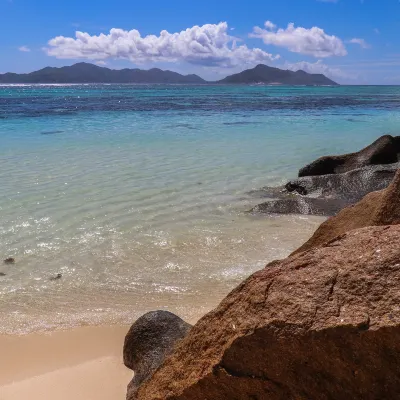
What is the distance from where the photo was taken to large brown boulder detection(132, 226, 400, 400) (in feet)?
7.07

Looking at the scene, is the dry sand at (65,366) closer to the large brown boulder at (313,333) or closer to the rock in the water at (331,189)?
the large brown boulder at (313,333)

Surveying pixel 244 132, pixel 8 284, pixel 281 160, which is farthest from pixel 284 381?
pixel 244 132

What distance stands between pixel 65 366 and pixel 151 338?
820 mm


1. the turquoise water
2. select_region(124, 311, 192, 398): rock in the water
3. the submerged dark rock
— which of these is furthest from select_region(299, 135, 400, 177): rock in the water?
select_region(124, 311, 192, 398): rock in the water

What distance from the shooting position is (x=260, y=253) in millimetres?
7348

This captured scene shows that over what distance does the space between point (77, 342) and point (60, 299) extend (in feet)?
3.41

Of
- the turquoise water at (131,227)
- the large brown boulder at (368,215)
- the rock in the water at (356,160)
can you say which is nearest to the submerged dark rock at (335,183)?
the rock in the water at (356,160)

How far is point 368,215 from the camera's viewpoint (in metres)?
3.77

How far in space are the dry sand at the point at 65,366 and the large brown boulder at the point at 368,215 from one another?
6.12ft

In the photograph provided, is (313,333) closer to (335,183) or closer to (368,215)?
(368,215)

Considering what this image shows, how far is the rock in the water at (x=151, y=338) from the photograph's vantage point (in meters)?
4.26

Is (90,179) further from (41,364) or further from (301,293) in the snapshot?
(301,293)

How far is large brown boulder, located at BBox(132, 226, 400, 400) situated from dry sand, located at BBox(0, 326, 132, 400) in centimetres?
188

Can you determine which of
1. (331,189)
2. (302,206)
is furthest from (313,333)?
(331,189)
